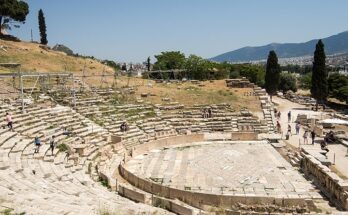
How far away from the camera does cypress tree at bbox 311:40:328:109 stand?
49.2 meters

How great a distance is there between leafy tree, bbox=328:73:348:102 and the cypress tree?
41.4ft

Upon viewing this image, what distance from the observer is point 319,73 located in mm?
49469

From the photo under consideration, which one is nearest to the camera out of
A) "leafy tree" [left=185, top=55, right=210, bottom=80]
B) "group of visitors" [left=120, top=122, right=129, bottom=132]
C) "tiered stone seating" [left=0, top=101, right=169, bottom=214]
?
"tiered stone seating" [left=0, top=101, right=169, bottom=214]

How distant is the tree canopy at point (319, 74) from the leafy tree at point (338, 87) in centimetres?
1261

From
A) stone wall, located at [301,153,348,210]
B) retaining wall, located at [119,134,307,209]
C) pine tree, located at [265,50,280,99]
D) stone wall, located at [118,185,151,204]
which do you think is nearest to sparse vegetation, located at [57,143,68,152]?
retaining wall, located at [119,134,307,209]

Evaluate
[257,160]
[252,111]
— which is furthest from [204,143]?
[252,111]

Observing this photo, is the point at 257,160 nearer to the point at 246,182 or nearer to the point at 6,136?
the point at 246,182

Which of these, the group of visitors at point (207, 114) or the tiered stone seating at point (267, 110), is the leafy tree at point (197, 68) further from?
the group of visitors at point (207, 114)

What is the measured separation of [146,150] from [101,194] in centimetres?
1135

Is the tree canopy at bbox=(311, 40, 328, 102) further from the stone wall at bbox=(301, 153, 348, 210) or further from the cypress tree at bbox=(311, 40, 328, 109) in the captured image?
the stone wall at bbox=(301, 153, 348, 210)

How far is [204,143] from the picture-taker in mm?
27297

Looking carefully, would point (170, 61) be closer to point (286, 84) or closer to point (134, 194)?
point (286, 84)

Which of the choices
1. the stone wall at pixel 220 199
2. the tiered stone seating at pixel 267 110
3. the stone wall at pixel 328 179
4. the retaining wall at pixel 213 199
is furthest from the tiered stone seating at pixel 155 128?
the stone wall at pixel 220 199

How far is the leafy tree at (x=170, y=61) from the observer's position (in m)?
68.1
